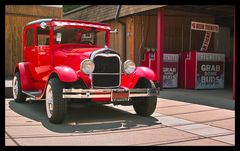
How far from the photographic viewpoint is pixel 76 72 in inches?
265

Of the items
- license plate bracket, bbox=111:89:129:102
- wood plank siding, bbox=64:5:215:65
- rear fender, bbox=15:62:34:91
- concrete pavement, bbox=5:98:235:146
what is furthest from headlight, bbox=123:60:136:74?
wood plank siding, bbox=64:5:215:65

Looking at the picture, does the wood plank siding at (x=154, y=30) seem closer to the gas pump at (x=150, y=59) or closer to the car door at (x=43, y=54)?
the gas pump at (x=150, y=59)

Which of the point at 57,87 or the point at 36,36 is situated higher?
the point at 36,36

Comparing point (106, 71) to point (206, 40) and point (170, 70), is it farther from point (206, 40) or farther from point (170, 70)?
point (206, 40)

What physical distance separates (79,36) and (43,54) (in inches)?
36.3

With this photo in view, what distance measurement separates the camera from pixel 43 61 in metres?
7.88

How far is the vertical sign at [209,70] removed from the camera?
12.2m

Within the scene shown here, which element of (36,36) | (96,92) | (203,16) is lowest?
(96,92)

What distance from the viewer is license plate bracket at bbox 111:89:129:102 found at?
21.2 ft

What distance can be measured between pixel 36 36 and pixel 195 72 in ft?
19.7

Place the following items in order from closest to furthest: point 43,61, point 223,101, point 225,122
Result: point 225,122
point 43,61
point 223,101

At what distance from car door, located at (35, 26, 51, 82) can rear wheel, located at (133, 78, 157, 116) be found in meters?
2.06
